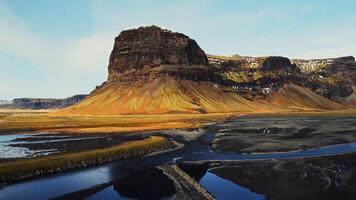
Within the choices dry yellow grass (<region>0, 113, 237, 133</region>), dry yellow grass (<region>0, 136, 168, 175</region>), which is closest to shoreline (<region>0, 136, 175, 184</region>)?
dry yellow grass (<region>0, 136, 168, 175</region>)

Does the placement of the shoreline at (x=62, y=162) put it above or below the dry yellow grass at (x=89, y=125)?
above

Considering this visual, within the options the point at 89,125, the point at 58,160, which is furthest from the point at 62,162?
the point at 89,125

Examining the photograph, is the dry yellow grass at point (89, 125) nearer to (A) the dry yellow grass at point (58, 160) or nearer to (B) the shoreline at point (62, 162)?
(A) the dry yellow grass at point (58, 160)

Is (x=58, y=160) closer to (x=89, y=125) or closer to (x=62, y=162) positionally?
(x=62, y=162)

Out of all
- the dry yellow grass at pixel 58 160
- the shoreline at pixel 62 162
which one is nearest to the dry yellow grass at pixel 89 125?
the dry yellow grass at pixel 58 160

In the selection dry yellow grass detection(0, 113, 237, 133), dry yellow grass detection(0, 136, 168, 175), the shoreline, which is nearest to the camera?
the shoreline

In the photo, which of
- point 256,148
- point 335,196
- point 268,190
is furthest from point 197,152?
point 335,196

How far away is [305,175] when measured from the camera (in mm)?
43156

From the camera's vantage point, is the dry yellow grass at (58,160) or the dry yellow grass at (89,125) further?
the dry yellow grass at (89,125)

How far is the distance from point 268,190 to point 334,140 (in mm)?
44924

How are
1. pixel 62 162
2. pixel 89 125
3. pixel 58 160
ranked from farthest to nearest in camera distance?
1. pixel 89 125
2. pixel 58 160
3. pixel 62 162

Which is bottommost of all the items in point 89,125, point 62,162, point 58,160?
point 89,125

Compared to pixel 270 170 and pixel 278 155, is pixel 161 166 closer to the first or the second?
pixel 270 170

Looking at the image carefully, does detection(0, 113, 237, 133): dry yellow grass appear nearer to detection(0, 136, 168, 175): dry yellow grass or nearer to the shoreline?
detection(0, 136, 168, 175): dry yellow grass
